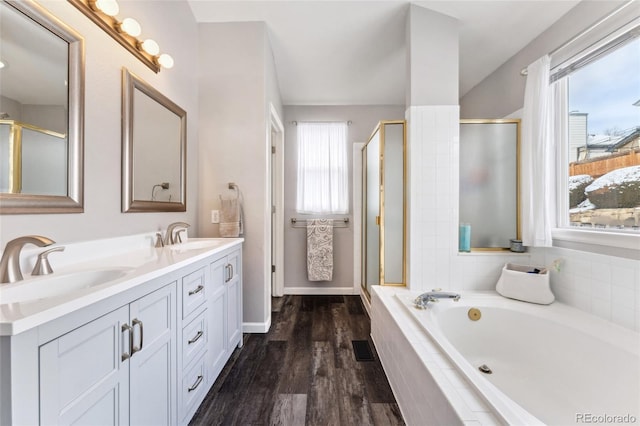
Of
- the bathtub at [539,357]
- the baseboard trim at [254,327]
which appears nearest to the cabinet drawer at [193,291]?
the baseboard trim at [254,327]

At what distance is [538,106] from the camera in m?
1.79

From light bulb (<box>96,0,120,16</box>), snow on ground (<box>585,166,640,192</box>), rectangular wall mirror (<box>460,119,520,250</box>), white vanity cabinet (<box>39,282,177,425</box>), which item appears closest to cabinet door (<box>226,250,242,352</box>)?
white vanity cabinet (<box>39,282,177,425</box>)

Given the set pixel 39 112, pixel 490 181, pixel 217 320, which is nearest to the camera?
pixel 39 112

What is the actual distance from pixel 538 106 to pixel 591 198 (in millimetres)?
696

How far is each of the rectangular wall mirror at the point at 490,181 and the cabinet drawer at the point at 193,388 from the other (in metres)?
2.08

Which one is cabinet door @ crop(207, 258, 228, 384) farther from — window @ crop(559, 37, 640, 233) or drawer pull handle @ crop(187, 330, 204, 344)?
window @ crop(559, 37, 640, 233)

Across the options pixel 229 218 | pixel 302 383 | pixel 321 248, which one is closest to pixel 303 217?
pixel 321 248

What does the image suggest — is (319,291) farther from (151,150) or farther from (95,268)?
(95,268)

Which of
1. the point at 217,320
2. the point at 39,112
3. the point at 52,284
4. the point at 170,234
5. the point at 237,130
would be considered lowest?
the point at 217,320

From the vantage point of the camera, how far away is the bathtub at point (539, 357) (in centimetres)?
112

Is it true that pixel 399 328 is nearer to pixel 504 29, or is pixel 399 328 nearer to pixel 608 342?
pixel 608 342

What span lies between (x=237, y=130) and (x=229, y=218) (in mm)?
767

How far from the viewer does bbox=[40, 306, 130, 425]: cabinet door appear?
2.09ft

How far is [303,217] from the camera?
333 cm
